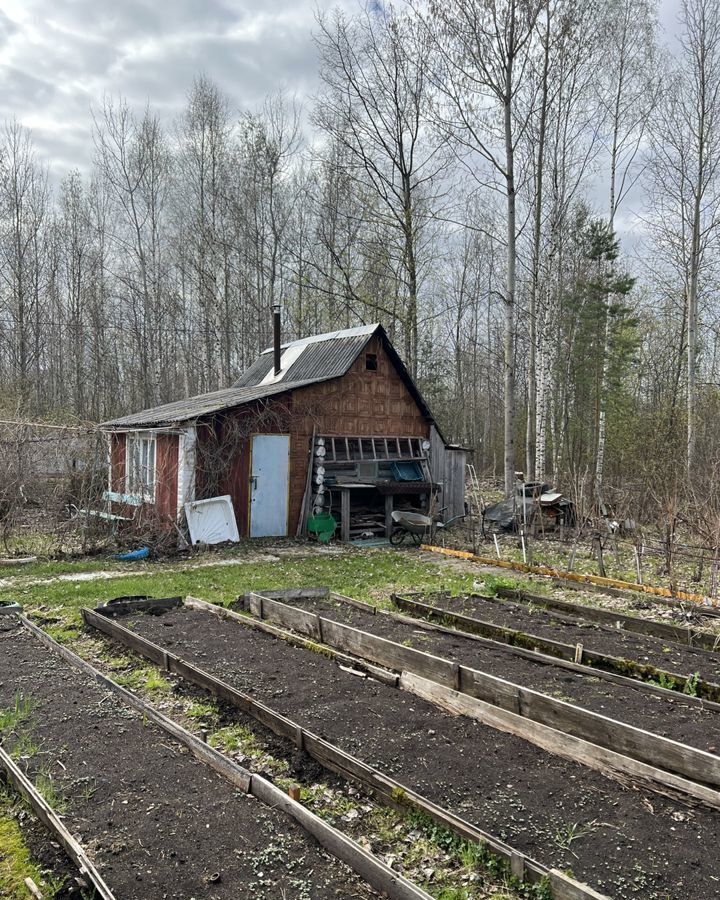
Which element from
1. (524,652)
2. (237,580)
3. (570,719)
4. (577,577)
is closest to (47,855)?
(570,719)

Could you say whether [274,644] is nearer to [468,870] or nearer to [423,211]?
[468,870]

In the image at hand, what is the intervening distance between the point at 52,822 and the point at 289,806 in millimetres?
1251

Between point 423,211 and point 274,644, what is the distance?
18.7 m

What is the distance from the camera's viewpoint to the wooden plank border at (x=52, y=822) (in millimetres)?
3061

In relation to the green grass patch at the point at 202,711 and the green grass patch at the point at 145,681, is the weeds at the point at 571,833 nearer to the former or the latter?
the green grass patch at the point at 202,711

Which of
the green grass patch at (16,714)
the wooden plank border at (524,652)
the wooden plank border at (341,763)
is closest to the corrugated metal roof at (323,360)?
the wooden plank border at (524,652)

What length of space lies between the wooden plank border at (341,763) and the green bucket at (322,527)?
7.47 meters

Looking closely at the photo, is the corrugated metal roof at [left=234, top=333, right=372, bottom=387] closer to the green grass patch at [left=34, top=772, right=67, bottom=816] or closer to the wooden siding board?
the wooden siding board

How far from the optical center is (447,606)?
867 centimetres

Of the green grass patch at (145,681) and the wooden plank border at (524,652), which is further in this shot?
the green grass patch at (145,681)

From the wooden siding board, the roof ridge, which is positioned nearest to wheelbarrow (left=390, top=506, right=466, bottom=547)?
the roof ridge

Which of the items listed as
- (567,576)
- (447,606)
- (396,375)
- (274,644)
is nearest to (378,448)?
(396,375)

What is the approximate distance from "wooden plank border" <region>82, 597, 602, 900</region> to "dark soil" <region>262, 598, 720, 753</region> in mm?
1156

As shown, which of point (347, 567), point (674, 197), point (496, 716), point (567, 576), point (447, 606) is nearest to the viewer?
point (496, 716)
